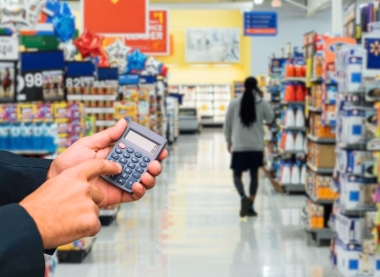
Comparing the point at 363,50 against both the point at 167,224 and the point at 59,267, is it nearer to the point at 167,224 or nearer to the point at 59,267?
the point at 59,267

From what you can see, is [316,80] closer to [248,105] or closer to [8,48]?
[248,105]

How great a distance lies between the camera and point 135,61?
1766 cm

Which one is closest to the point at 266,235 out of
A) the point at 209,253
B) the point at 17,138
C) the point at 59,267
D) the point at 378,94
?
the point at 209,253

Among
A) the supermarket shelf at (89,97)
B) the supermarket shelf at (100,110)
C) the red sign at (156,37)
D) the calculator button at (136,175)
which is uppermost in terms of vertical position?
the red sign at (156,37)

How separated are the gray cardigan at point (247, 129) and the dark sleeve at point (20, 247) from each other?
8087 millimetres

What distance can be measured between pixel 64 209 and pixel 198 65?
33470 mm

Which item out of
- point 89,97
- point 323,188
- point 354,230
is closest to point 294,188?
point 323,188

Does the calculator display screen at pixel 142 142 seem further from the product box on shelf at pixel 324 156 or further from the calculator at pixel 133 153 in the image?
the product box on shelf at pixel 324 156

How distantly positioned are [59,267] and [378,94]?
3210 mm

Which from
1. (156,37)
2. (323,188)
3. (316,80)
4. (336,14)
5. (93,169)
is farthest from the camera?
(156,37)

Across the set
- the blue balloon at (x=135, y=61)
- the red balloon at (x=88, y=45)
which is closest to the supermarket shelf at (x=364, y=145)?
the red balloon at (x=88, y=45)

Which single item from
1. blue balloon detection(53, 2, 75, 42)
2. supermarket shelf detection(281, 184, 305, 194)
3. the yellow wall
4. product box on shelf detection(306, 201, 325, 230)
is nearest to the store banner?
the yellow wall

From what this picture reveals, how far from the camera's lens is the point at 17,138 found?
5508 mm

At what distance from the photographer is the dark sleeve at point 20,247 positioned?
1.25 m
